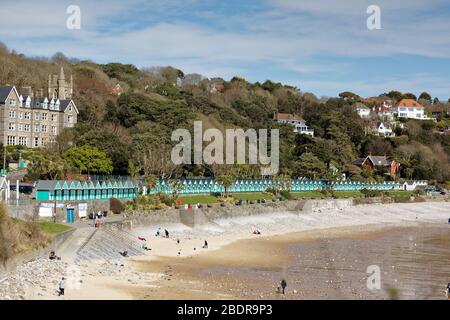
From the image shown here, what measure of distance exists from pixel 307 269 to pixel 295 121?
94897 mm

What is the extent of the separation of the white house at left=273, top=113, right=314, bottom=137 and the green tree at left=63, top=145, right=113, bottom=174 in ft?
226

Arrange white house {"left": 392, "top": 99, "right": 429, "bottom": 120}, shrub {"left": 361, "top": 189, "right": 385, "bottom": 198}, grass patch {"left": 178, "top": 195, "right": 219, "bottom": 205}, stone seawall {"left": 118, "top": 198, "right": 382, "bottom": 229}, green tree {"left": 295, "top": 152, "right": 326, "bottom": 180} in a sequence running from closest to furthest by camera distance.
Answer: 1. stone seawall {"left": 118, "top": 198, "right": 382, "bottom": 229}
2. grass patch {"left": 178, "top": 195, "right": 219, "bottom": 205}
3. shrub {"left": 361, "top": 189, "right": 385, "bottom": 198}
4. green tree {"left": 295, "top": 152, "right": 326, "bottom": 180}
5. white house {"left": 392, "top": 99, "right": 429, "bottom": 120}

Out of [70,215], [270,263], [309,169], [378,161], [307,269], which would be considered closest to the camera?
[307,269]

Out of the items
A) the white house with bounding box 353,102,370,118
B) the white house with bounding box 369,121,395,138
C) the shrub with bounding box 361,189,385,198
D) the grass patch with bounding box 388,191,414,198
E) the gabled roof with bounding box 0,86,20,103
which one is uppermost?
the white house with bounding box 353,102,370,118

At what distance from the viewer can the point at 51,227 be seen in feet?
125

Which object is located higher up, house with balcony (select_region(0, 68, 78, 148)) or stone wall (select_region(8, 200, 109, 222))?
house with balcony (select_region(0, 68, 78, 148))

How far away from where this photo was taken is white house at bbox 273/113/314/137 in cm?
12875

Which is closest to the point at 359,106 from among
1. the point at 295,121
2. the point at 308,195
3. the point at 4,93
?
the point at 295,121

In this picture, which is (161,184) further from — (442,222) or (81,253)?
(442,222)

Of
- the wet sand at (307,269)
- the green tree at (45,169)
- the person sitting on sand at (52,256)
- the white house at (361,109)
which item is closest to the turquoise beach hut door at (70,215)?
the wet sand at (307,269)

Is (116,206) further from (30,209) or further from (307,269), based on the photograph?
(307,269)

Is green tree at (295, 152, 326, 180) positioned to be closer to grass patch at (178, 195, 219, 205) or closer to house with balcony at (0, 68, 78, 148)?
grass patch at (178, 195, 219, 205)

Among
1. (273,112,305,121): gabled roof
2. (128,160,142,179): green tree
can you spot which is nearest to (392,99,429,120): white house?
(273,112,305,121): gabled roof
